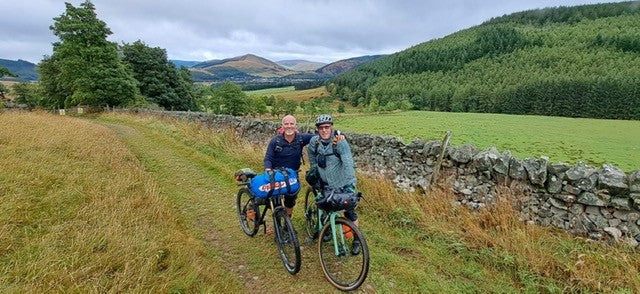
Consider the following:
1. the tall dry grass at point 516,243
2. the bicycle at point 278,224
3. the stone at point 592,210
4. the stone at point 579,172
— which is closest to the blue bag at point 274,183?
the bicycle at point 278,224

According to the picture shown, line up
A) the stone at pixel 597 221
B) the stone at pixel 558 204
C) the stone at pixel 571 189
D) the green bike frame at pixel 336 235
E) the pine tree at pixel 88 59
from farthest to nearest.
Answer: the pine tree at pixel 88 59
the stone at pixel 558 204
the stone at pixel 571 189
the stone at pixel 597 221
the green bike frame at pixel 336 235

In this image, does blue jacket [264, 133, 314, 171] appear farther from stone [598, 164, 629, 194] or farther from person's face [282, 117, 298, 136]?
stone [598, 164, 629, 194]

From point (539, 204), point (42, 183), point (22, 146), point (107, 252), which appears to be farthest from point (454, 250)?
point (22, 146)

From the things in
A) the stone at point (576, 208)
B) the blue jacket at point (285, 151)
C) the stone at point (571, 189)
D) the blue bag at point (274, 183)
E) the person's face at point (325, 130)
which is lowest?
the stone at point (576, 208)

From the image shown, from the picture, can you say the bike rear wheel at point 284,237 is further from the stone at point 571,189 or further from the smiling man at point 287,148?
the stone at point 571,189

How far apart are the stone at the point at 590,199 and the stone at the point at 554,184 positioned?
0.31 meters

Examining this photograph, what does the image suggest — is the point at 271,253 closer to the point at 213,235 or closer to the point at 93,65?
the point at 213,235

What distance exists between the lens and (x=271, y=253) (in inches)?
175

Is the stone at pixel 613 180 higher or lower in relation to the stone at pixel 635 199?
higher

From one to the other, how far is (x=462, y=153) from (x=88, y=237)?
6.57 m

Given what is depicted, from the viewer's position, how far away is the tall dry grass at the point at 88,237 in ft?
9.19

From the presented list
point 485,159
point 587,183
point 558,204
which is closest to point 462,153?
point 485,159

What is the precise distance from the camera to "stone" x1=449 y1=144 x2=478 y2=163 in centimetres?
629

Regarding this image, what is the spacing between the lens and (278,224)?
13.6 ft
